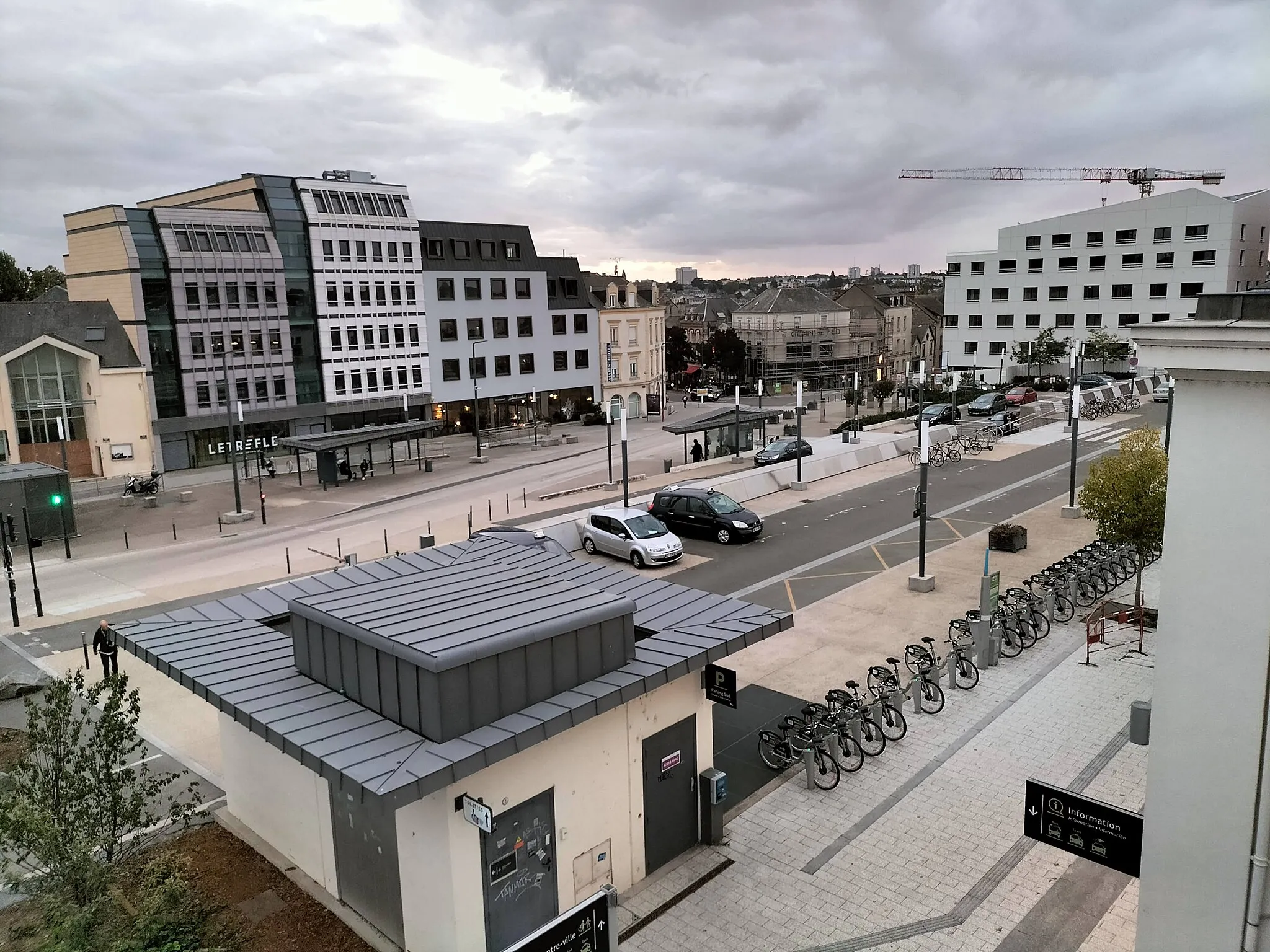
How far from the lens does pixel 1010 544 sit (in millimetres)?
25453

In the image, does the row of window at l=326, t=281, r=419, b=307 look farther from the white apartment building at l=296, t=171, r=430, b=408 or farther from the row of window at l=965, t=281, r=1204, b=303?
the row of window at l=965, t=281, r=1204, b=303

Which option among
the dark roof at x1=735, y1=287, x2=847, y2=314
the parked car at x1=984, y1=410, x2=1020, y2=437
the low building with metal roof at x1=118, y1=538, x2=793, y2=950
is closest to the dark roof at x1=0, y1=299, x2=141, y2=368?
the low building with metal roof at x1=118, y1=538, x2=793, y2=950

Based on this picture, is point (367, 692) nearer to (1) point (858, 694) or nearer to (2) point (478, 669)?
(2) point (478, 669)

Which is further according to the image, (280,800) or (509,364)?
(509,364)

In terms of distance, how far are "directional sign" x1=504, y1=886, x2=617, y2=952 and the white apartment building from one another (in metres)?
52.6

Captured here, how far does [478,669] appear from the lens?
30.8ft

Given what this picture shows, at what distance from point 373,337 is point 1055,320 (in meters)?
57.0

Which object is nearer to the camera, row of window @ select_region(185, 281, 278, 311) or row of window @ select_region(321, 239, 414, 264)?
row of window @ select_region(185, 281, 278, 311)

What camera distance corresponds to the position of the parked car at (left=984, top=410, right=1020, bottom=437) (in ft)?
154

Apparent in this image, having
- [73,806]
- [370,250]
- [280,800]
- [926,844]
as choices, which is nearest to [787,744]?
[926,844]

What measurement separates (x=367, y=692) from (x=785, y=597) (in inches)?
561

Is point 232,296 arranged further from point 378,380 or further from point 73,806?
point 73,806

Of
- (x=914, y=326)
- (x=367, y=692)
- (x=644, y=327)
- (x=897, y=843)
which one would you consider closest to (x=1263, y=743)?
(x=897, y=843)

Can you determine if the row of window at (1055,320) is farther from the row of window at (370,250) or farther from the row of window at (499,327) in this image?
the row of window at (370,250)
